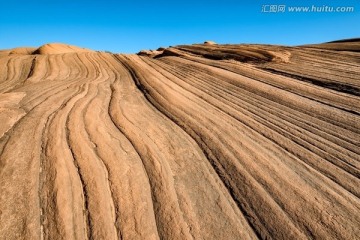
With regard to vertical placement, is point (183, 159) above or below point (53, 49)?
below

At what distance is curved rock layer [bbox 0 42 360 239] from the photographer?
2834 mm

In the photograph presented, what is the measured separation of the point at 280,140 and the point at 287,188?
1.30m

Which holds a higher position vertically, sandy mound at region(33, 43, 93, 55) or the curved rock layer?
sandy mound at region(33, 43, 93, 55)

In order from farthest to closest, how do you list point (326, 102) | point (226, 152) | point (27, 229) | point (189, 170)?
point (326, 102)
point (226, 152)
point (189, 170)
point (27, 229)

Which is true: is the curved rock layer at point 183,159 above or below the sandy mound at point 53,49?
below

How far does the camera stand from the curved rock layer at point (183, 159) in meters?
2.83

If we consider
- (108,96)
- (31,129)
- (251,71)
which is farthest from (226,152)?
(251,71)

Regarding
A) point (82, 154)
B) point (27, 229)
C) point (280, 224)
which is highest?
point (82, 154)

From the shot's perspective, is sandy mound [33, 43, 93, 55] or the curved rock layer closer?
the curved rock layer

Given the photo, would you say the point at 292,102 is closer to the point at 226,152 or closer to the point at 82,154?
the point at 226,152

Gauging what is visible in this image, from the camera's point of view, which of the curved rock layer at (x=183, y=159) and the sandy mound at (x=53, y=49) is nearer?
the curved rock layer at (x=183, y=159)

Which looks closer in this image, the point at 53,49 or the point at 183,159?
the point at 183,159

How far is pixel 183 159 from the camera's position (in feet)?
13.0

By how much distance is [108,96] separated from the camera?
256 inches
